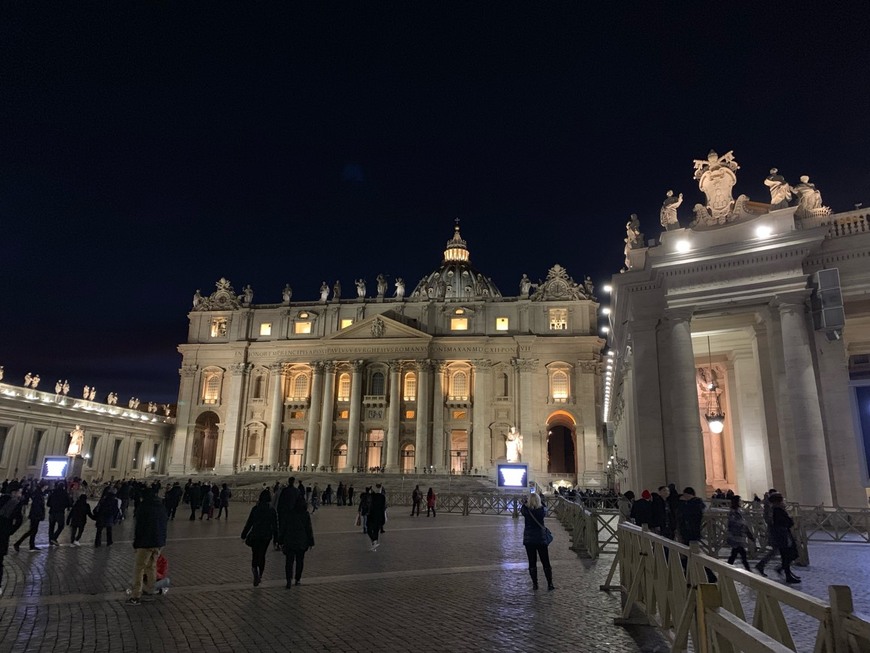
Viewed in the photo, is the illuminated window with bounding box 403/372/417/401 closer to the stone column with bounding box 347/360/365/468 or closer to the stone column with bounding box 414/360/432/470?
the stone column with bounding box 414/360/432/470

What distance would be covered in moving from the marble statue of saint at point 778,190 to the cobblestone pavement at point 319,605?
13204mm

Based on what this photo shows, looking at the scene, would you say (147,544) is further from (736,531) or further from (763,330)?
(763,330)

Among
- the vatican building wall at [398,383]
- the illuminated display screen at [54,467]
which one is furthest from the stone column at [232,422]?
the illuminated display screen at [54,467]

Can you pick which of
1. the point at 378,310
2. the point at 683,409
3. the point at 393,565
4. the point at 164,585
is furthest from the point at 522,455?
the point at 164,585

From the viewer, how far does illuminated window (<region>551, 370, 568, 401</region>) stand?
5969cm

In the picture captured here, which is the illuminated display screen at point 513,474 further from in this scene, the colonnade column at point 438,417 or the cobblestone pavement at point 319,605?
the colonnade column at point 438,417

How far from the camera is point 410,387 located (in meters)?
62.5

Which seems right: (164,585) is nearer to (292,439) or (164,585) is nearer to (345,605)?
(345,605)

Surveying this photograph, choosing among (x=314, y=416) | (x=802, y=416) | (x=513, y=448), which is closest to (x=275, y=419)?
(x=314, y=416)

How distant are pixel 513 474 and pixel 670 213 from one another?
1412 centimetres

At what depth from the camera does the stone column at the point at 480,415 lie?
57.7 metres

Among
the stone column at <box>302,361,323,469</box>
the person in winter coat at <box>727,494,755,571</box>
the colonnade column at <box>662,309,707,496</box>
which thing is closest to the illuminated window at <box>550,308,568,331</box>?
the stone column at <box>302,361,323,469</box>

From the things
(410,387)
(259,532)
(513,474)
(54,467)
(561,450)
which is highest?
(410,387)

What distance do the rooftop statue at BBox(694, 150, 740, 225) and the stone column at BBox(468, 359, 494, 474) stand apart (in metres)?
40.6
